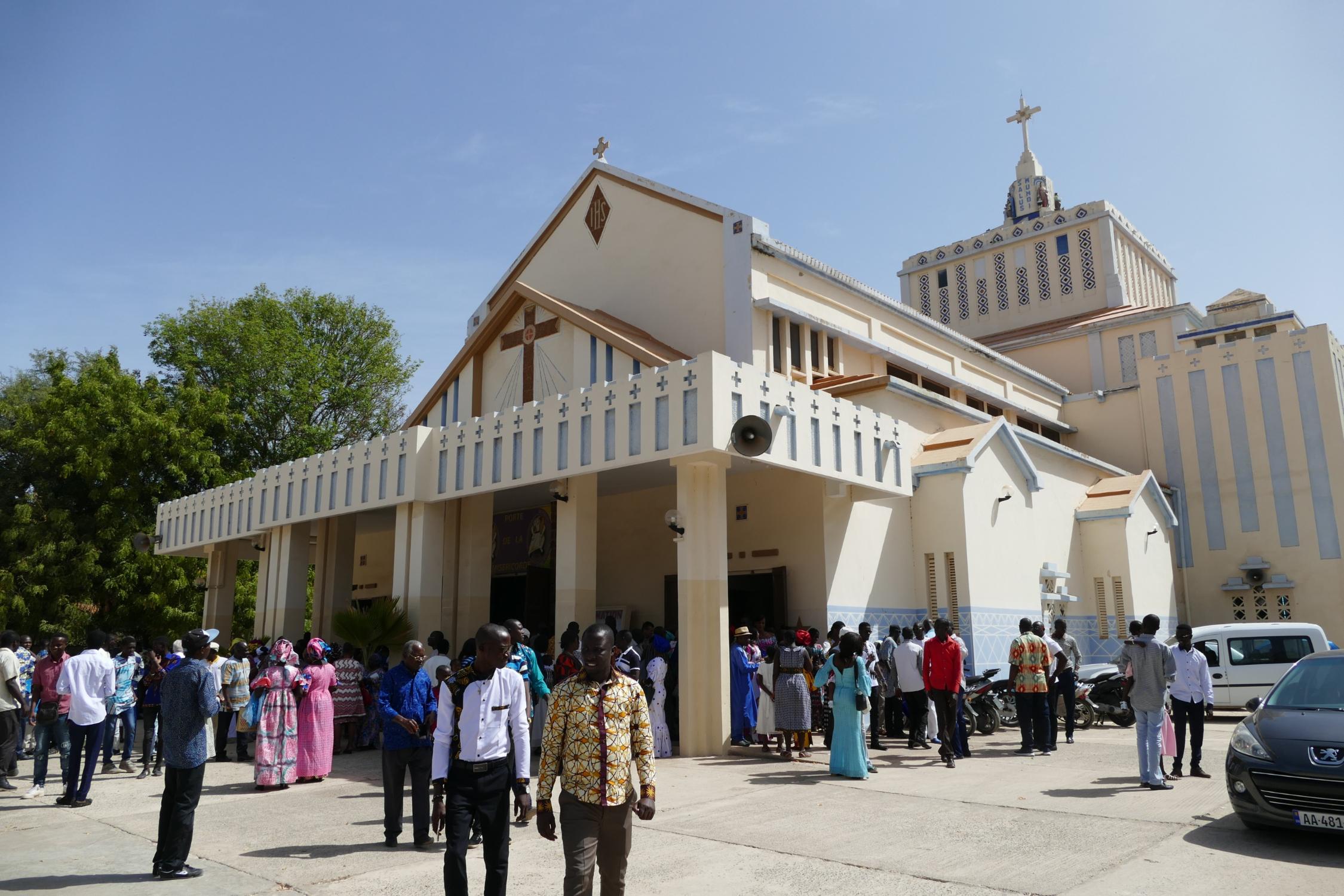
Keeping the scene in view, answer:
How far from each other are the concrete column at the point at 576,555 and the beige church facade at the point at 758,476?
0.20 feet

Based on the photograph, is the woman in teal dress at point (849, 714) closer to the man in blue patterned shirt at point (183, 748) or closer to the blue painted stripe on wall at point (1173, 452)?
the man in blue patterned shirt at point (183, 748)

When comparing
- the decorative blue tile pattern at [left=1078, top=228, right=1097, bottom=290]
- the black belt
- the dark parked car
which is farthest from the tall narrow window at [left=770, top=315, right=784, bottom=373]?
the decorative blue tile pattern at [left=1078, top=228, right=1097, bottom=290]

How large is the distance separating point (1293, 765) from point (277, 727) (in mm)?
10243

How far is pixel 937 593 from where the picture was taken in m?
17.1

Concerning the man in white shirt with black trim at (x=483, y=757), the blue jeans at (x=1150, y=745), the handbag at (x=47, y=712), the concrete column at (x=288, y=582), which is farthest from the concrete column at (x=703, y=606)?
the concrete column at (x=288, y=582)

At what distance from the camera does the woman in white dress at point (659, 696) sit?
12.9 m

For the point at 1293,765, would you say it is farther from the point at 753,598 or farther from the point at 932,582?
the point at 753,598

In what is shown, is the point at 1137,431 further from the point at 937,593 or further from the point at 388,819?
the point at 388,819

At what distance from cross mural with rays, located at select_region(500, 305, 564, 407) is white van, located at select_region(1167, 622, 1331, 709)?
42.5 feet

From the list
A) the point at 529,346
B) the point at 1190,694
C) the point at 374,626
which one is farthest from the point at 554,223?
the point at 1190,694

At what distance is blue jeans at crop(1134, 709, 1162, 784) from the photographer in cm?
966

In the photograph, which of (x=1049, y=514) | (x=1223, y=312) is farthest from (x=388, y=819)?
(x=1223, y=312)

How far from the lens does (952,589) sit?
55.5 feet

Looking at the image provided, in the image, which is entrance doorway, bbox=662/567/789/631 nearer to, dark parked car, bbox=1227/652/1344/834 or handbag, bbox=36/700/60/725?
dark parked car, bbox=1227/652/1344/834
